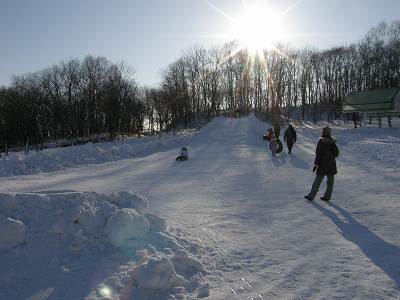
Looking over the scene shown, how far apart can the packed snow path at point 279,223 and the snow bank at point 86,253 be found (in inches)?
23.5

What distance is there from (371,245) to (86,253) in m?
4.45

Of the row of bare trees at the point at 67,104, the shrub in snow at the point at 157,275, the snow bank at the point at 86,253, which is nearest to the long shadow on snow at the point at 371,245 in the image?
the snow bank at the point at 86,253

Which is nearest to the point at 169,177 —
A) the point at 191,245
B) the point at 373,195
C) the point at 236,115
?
the point at 373,195

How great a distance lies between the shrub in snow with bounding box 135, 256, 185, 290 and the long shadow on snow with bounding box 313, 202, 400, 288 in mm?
2825

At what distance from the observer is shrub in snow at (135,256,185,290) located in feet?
16.7

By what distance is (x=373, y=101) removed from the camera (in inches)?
2002

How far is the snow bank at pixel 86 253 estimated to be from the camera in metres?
5.14

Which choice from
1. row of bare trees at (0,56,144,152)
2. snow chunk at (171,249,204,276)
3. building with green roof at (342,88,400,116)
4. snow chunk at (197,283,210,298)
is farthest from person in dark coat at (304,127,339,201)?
row of bare trees at (0,56,144,152)

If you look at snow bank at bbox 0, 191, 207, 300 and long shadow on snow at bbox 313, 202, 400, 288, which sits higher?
snow bank at bbox 0, 191, 207, 300

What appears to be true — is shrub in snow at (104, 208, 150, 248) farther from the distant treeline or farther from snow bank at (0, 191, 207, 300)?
the distant treeline

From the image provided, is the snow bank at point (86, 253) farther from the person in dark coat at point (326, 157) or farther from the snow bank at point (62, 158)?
the snow bank at point (62, 158)

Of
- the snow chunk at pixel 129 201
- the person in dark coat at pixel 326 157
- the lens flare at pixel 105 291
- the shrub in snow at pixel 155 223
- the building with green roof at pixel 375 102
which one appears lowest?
the lens flare at pixel 105 291

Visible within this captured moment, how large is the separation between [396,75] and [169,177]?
62650 mm

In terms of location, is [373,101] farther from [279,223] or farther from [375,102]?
[279,223]
